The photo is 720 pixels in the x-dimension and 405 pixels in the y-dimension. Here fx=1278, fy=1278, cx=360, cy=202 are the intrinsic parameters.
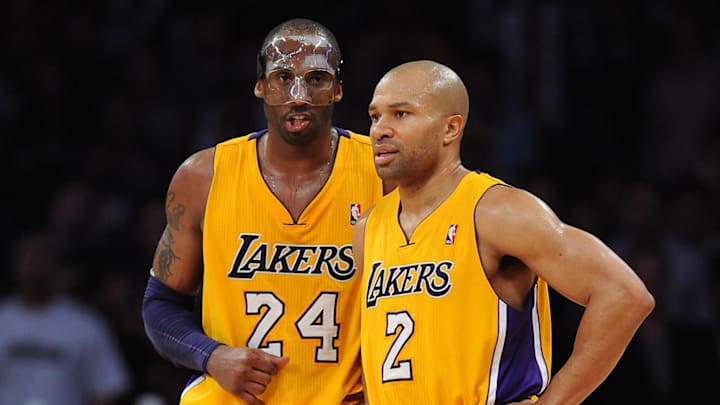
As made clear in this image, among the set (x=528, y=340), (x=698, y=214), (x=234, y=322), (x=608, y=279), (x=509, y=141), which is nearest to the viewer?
(x=608, y=279)

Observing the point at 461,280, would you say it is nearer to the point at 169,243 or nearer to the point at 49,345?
the point at 169,243

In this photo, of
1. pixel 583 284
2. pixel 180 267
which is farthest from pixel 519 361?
pixel 180 267

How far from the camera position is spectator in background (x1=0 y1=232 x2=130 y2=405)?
295 inches

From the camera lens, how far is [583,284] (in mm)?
3889

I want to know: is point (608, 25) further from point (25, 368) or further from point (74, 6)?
point (25, 368)

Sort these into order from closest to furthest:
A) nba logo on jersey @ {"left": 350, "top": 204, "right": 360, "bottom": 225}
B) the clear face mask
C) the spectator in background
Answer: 1. the clear face mask
2. nba logo on jersey @ {"left": 350, "top": 204, "right": 360, "bottom": 225}
3. the spectator in background

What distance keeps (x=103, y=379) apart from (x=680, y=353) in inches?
133

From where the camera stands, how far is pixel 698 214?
8344mm

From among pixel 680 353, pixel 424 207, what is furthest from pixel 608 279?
pixel 680 353

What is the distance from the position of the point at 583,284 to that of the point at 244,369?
1283 mm

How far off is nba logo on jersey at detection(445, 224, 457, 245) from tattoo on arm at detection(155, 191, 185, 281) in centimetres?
115

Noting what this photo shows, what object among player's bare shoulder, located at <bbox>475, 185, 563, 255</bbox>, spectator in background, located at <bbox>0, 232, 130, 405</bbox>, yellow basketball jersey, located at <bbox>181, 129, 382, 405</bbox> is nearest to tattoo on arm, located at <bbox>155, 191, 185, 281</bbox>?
yellow basketball jersey, located at <bbox>181, 129, 382, 405</bbox>

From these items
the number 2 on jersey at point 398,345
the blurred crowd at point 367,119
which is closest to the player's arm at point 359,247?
the number 2 on jersey at point 398,345

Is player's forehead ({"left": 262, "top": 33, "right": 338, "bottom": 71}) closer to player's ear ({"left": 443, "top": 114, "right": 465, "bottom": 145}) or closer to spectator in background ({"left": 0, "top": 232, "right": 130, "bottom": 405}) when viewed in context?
player's ear ({"left": 443, "top": 114, "right": 465, "bottom": 145})
